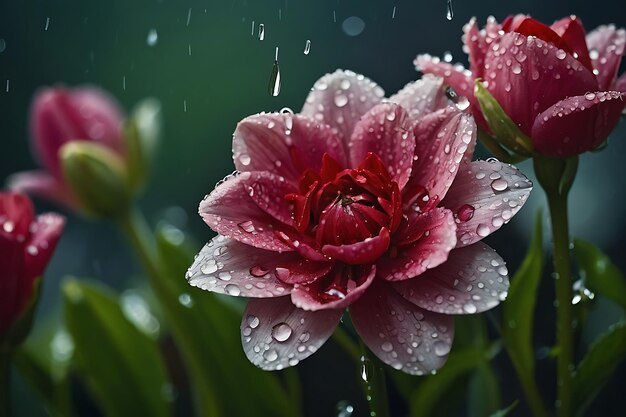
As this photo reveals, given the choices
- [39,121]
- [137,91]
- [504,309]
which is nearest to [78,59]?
[137,91]

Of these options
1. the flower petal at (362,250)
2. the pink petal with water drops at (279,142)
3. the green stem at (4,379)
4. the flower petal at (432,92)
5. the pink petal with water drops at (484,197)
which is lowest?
the green stem at (4,379)

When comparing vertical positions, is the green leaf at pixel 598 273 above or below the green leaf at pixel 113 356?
above

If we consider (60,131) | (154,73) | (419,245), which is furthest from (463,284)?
(154,73)

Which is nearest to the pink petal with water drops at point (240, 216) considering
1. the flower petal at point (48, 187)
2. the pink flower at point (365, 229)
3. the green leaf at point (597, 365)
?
the pink flower at point (365, 229)

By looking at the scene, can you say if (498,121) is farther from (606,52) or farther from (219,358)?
(219,358)

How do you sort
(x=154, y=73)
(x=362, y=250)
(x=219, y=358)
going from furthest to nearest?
(x=154, y=73)
(x=219, y=358)
(x=362, y=250)

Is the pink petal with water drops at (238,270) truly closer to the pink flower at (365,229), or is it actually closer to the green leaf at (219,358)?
the pink flower at (365,229)

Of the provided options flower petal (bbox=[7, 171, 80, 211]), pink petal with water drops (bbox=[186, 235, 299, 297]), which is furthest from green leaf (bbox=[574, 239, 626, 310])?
flower petal (bbox=[7, 171, 80, 211])

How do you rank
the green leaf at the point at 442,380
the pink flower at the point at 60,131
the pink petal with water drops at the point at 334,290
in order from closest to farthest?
the pink petal with water drops at the point at 334,290 < the green leaf at the point at 442,380 < the pink flower at the point at 60,131
